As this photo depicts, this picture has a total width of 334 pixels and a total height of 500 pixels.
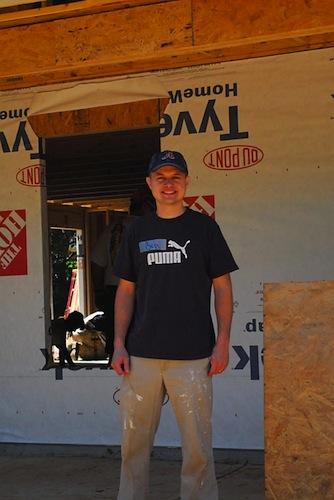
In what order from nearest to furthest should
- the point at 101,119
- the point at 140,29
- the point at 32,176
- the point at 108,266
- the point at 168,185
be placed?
1. the point at 168,185
2. the point at 140,29
3. the point at 101,119
4. the point at 32,176
5. the point at 108,266

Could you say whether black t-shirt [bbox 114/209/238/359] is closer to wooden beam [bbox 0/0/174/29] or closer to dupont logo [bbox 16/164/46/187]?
wooden beam [bbox 0/0/174/29]

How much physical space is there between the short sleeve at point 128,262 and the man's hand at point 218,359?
21.4 inches

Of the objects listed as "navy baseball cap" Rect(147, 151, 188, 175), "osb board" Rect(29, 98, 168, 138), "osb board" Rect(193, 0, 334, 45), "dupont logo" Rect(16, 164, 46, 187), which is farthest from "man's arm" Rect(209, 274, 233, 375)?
"dupont logo" Rect(16, 164, 46, 187)

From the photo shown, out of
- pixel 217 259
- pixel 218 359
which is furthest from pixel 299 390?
pixel 217 259

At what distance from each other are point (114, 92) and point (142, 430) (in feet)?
10.3

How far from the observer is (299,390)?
3.86m

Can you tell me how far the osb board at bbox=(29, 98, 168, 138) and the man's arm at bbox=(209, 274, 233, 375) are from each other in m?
2.52

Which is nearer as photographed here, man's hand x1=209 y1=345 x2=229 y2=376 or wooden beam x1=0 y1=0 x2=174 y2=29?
man's hand x1=209 y1=345 x2=229 y2=376

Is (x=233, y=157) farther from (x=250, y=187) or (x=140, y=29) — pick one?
(x=140, y=29)

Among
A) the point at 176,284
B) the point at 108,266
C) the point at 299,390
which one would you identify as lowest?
the point at 299,390

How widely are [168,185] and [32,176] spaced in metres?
2.78

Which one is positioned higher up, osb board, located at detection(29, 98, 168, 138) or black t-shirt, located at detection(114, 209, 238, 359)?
osb board, located at detection(29, 98, 168, 138)

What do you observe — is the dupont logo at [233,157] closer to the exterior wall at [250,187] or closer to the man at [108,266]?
the exterior wall at [250,187]

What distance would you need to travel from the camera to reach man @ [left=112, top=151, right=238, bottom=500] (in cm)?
387
